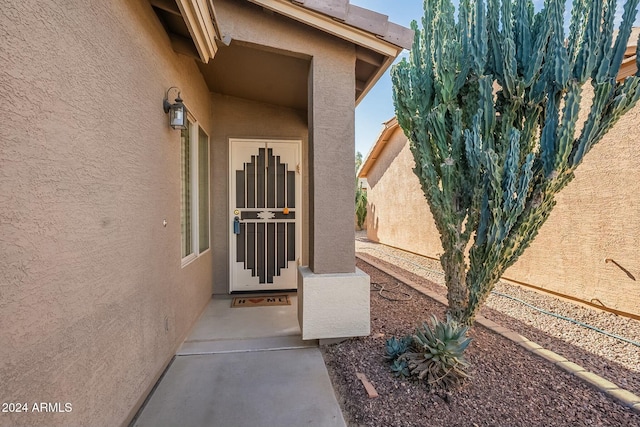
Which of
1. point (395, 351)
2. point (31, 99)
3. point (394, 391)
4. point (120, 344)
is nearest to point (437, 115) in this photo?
point (395, 351)

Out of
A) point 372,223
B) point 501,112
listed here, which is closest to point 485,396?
point 501,112

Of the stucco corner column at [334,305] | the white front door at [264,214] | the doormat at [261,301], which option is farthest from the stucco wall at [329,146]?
the white front door at [264,214]

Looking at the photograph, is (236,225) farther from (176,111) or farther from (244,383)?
(244,383)

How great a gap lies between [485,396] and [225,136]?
488 cm

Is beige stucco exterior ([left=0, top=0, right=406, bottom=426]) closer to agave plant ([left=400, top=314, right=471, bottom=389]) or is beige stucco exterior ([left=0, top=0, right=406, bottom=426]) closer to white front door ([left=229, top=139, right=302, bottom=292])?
agave plant ([left=400, top=314, right=471, bottom=389])

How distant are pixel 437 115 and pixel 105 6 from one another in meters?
2.78

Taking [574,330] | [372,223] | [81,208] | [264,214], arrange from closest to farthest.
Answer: [81,208]
[574,330]
[264,214]
[372,223]

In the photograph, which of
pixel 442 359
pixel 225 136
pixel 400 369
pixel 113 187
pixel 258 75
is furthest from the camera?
pixel 225 136

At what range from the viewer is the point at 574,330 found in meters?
3.62

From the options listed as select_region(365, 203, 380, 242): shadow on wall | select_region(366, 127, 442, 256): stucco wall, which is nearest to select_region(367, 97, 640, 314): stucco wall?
select_region(366, 127, 442, 256): stucco wall

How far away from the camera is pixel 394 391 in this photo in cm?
236

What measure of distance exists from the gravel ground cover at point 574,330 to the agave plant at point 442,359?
1.35 m

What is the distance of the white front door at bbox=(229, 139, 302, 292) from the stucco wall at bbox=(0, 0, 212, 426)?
230cm

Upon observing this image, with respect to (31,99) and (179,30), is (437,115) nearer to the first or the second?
(179,30)
